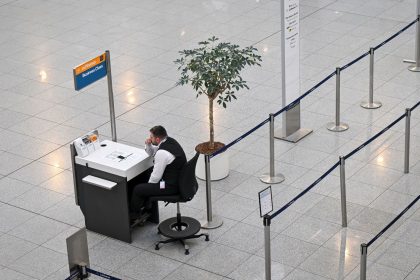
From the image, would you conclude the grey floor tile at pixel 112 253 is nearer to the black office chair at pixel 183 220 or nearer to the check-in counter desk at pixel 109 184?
the check-in counter desk at pixel 109 184

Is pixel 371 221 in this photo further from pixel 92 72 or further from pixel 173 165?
pixel 92 72

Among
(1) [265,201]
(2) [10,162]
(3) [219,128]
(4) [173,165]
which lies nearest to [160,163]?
(4) [173,165]

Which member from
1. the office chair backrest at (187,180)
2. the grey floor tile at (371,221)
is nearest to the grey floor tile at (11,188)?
the office chair backrest at (187,180)

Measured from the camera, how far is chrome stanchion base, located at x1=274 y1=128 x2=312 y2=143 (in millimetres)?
12789

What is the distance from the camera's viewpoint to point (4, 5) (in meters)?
19.0

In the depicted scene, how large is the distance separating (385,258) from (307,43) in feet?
23.5

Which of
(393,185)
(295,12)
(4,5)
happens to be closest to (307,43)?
(295,12)

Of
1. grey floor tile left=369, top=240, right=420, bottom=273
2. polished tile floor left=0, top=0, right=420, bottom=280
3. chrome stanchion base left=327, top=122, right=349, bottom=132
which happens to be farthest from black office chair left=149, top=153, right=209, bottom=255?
chrome stanchion base left=327, top=122, right=349, bottom=132

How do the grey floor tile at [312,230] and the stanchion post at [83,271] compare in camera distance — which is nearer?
the stanchion post at [83,271]

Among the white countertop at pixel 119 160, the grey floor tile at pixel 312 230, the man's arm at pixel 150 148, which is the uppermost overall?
the man's arm at pixel 150 148

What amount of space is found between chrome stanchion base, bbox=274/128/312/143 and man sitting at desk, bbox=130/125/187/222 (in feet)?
10.0

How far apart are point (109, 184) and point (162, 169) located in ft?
1.99

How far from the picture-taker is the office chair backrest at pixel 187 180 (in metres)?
9.94

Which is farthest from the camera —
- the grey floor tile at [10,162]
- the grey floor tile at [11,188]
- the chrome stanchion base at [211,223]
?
the grey floor tile at [10,162]
